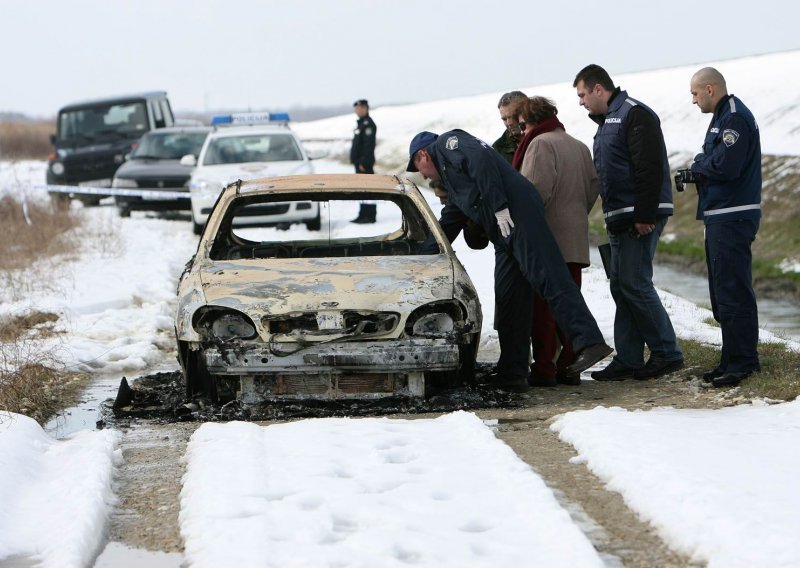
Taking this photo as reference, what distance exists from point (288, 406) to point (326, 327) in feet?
1.81

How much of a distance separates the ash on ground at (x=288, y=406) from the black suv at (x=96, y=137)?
16535 millimetres

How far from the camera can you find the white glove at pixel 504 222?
7.31m

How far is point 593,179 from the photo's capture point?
7809mm

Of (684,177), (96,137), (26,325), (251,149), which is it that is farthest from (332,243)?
(96,137)

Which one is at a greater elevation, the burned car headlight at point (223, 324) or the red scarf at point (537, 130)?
the red scarf at point (537, 130)

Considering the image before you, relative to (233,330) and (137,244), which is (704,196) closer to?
(233,330)

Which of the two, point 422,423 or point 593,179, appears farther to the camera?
point 593,179

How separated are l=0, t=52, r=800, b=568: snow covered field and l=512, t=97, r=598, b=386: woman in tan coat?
4.30ft

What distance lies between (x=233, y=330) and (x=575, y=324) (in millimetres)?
1993

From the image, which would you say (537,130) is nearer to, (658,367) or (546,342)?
(546,342)

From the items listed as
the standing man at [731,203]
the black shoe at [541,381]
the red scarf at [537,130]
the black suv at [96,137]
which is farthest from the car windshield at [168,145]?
the standing man at [731,203]

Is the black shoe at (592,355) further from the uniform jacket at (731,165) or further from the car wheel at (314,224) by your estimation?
the car wheel at (314,224)

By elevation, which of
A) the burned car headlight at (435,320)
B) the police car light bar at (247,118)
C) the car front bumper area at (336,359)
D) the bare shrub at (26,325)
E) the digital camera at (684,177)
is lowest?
the bare shrub at (26,325)

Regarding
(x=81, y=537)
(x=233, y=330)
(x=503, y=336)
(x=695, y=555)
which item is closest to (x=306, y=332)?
(x=233, y=330)
